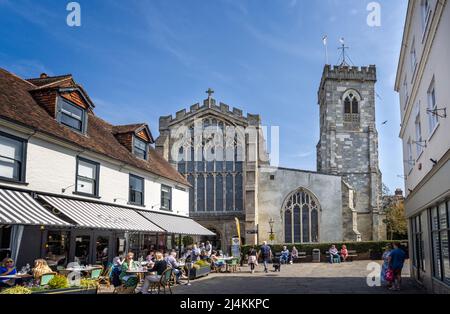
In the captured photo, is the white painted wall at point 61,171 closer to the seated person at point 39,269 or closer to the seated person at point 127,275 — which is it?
the seated person at point 39,269

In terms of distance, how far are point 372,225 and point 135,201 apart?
24.1 m

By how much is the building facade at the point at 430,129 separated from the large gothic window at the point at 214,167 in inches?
747

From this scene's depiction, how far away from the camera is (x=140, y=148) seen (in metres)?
22.9

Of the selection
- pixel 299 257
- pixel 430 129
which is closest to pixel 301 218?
pixel 299 257

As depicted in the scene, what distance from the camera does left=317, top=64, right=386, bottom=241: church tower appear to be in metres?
38.4

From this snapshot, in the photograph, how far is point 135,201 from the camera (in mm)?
20625

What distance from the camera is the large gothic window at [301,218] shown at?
3550 centimetres

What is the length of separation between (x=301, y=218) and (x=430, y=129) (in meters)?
24.3

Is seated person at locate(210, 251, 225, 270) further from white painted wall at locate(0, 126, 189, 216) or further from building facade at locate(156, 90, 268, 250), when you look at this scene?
→ building facade at locate(156, 90, 268, 250)

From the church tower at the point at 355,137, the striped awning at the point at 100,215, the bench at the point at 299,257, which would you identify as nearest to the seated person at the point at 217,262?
the striped awning at the point at 100,215

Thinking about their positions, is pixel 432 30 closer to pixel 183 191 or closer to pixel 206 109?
pixel 183 191

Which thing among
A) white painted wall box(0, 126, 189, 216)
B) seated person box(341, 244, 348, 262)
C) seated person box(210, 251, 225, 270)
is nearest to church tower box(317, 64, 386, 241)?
seated person box(341, 244, 348, 262)

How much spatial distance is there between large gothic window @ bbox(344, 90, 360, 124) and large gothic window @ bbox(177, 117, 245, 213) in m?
12.0
